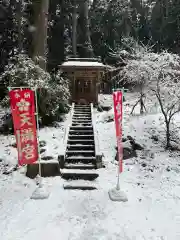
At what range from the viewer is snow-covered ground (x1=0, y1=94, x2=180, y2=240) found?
198 inches

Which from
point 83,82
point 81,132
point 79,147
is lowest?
point 79,147

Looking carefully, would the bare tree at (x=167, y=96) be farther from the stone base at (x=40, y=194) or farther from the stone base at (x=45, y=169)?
the stone base at (x=40, y=194)

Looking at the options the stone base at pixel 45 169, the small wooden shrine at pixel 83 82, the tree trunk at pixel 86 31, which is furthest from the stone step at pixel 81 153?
the tree trunk at pixel 86 31

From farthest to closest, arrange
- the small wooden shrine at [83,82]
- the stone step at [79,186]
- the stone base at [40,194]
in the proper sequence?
the small wooden shrine at [83,82]
the stone step at [79,186]
the stone base at [40,194]

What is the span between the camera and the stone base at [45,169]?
729 cm

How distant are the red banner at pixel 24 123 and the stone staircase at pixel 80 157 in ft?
5.01

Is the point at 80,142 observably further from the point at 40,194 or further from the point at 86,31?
the point at 86,31

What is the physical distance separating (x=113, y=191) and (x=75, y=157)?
2314mm

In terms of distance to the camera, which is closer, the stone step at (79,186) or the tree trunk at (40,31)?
the stone step at (79,186)

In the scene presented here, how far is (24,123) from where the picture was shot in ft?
20.2

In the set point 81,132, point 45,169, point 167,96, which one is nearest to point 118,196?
point 45,169

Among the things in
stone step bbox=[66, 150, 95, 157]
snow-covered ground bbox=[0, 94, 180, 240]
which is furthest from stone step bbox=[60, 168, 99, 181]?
stone step bbox=[66, 150, 95, 157]

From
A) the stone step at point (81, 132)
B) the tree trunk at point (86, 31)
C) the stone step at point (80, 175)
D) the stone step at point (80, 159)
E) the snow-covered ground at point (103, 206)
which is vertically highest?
the tree trunk at point (86, 31)

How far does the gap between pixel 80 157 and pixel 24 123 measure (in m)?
2.86
